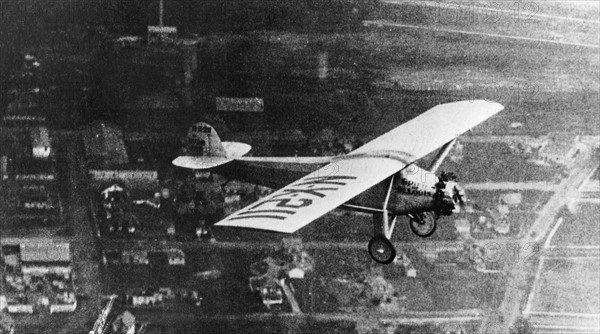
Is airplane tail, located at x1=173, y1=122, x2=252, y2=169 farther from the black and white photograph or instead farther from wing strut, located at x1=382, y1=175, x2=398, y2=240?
the black and white photograph

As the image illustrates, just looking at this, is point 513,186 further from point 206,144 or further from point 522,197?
point 206,144

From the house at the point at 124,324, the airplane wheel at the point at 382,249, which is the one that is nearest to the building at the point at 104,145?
the house at the point at 124,324

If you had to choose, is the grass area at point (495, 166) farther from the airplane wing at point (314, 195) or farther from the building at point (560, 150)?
the airplane wing at point (314, 195)

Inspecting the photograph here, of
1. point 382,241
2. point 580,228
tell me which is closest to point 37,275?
point 382,241

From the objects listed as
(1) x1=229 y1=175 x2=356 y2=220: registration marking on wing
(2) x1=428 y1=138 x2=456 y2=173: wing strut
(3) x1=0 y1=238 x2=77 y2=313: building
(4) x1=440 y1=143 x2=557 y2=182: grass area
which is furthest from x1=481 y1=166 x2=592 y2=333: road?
(1) x1=229 y1=175 x2=356 y2=220: registration marking on wing

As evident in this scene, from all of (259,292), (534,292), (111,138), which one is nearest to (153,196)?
(111,138)

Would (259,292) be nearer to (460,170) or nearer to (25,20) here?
(460,170)
